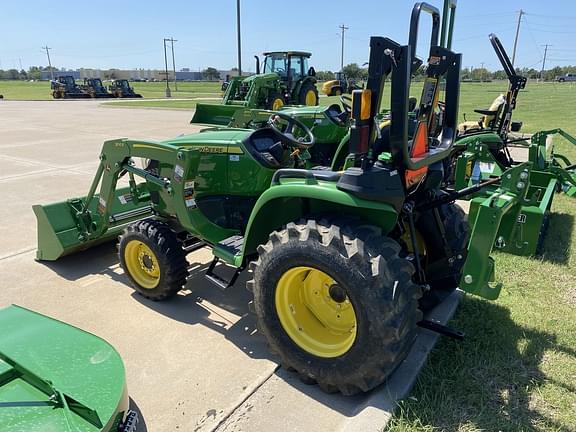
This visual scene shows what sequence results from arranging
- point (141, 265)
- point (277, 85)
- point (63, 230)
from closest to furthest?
point (141, 265)
point (63, 230)
point (277, 85)

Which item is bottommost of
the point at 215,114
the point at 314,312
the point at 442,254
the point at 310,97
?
the point at 314,312

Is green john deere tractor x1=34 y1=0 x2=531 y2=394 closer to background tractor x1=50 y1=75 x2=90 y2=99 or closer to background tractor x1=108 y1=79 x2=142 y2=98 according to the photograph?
background tractor x1=108 y1=79 x2=142 y2=98

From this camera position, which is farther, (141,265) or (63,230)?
(63,230)

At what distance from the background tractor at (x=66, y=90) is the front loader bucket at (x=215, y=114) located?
1299 inches

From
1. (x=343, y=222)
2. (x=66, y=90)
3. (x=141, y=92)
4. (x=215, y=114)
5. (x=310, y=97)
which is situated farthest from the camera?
(x=141, y=92)

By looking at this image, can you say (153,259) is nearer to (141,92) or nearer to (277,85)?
(277,85)

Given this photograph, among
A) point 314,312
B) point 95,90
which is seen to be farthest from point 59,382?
point 95,90

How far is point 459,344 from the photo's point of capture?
2902 mm

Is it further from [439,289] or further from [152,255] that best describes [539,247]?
[152,255]

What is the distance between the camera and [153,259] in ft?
11.8

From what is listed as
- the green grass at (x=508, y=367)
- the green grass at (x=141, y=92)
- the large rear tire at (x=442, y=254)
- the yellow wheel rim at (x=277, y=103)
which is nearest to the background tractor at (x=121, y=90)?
the green grass at (x=141, y=92)

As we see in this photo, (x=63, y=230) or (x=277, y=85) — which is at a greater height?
(x=277, y=85)

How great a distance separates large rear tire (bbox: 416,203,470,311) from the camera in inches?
126

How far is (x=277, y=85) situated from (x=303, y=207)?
13458mm
